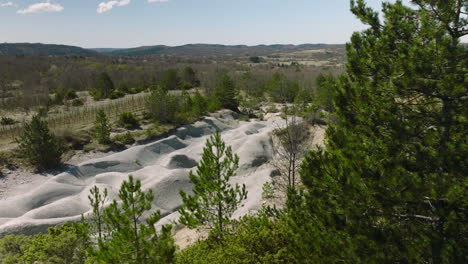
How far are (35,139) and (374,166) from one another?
77.4ft

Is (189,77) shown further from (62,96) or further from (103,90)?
(62,96)

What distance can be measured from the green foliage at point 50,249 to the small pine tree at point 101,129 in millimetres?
18925

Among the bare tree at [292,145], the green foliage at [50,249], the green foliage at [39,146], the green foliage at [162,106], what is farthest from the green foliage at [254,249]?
the green foliage at [162,106]

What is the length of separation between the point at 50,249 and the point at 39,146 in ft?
54.1

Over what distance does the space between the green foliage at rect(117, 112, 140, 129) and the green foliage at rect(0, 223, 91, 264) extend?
24.2m

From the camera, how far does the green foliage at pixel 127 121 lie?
3254 centimetres

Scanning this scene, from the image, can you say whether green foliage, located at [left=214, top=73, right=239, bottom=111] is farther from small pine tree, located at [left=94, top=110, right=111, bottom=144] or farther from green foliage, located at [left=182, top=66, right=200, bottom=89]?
green foliage, located at [left=182, top=66, right=200, bottom=89]

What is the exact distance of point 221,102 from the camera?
4406 cm

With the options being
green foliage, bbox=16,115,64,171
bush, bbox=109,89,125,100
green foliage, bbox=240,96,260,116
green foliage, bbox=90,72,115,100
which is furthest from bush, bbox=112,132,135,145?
green foliage, bbox=90,72,115,100

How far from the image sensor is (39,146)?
21.5 m

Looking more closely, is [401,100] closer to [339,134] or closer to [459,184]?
[339,134]

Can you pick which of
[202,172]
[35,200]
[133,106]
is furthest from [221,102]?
[202,172]

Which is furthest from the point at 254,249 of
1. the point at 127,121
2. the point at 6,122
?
the point at 6,122

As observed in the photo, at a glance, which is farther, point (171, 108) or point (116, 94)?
point (116, 94)
